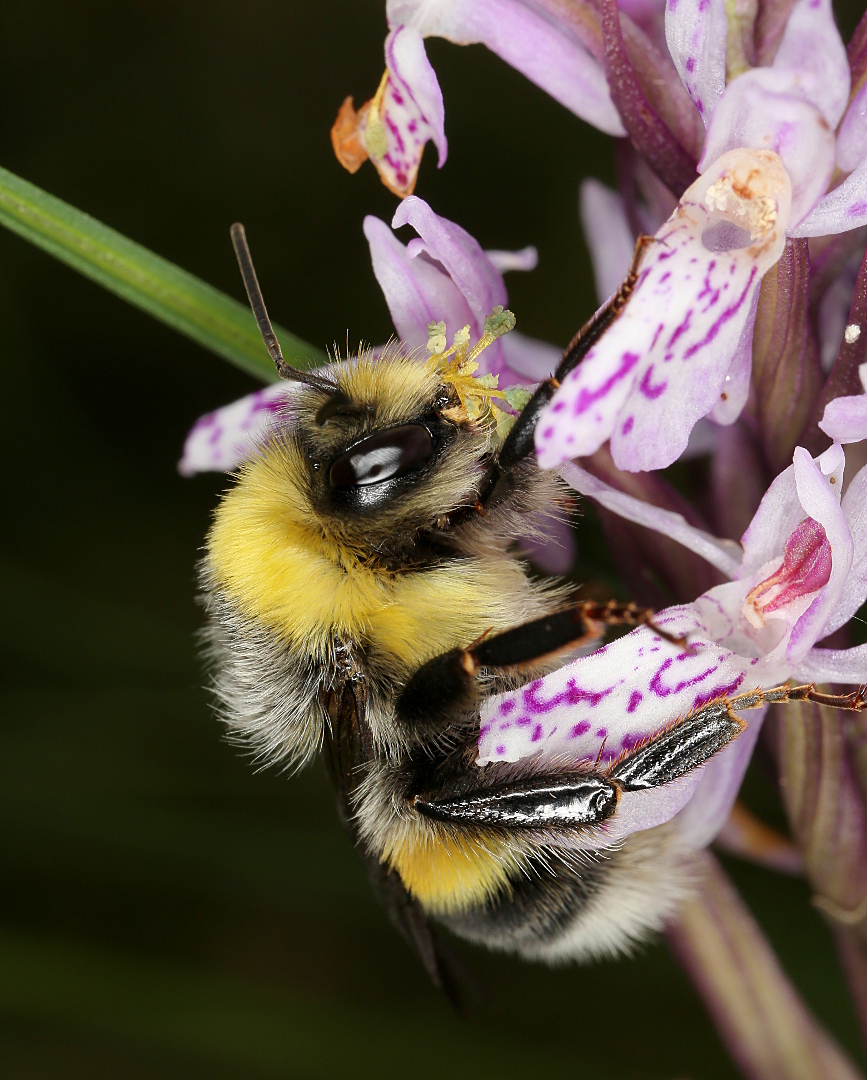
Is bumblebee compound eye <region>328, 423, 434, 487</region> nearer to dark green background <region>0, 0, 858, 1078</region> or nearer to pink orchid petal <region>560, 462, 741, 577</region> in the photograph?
pink orchid petal <region>560, 462, 741, 577</region>

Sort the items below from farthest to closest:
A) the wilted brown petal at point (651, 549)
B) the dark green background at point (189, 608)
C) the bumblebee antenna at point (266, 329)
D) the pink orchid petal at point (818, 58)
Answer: the dark green background at point (189, 608)
the wilted brown petal at point (651, 549)
the bumblebee antenna at point (266, 329)
the pink orchid petal at point (818, 58)

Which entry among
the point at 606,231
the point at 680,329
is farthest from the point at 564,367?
the point at 606,231

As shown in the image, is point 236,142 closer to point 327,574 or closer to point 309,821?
point 309,821

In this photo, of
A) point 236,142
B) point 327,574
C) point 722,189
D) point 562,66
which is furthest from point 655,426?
point 236,142

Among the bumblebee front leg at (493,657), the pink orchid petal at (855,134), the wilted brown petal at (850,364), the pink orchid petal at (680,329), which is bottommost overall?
the bumblebee front leg at (493,657)

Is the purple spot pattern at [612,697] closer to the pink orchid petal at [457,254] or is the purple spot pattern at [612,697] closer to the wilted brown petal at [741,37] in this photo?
the pink orchid petal at [457,254]

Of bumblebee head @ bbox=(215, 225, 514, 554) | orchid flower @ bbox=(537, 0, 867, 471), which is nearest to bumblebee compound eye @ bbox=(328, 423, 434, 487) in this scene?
bumblebee head @ bbox=(215, 225, 514, 554)

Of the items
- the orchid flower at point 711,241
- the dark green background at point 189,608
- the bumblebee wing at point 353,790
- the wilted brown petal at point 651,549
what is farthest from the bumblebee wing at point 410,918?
the dark green background at point 189,608
